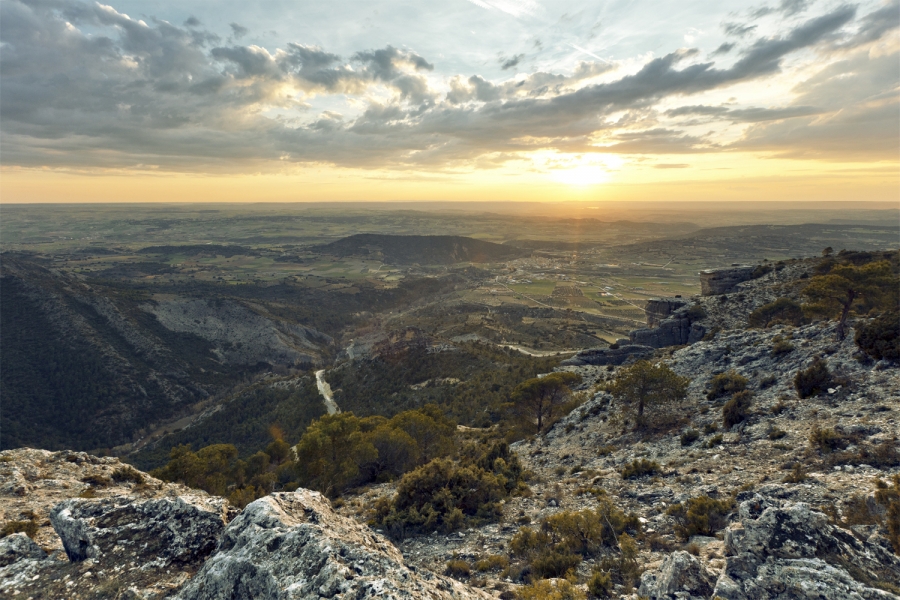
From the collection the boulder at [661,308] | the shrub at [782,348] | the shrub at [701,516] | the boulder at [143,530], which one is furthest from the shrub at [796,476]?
the boulder at [661,308]

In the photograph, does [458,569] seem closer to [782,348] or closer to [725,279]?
[782,348]

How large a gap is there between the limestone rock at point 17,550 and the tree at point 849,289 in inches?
1840

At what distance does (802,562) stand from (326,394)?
88.7 metres

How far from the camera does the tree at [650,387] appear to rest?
109 feet

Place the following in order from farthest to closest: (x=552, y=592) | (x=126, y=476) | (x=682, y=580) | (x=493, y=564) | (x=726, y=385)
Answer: (x=726, y=385) < (x=126, y=476) < (x=493, y=564) < (x=552, y=592) < (x=682, y=580)

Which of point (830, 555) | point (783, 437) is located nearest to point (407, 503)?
point (830, 555)

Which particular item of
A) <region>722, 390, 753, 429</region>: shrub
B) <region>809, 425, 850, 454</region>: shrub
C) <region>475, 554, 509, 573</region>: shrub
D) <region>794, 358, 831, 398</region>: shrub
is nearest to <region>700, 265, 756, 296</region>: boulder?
<region>794, 358, 831, 398</region>: shrub

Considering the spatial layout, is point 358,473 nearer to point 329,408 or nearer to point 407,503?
point 407,503

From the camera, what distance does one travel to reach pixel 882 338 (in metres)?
26.6

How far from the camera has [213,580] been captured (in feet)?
28.8

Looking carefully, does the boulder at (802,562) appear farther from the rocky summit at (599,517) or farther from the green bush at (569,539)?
the green bush at (569,539)

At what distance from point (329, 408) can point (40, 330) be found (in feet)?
315

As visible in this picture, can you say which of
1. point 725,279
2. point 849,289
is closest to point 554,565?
point 849,289

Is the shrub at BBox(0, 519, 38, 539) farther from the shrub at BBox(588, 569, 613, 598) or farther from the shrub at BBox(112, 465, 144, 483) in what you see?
the shrub at BBox(588, 569, 613, 598)
